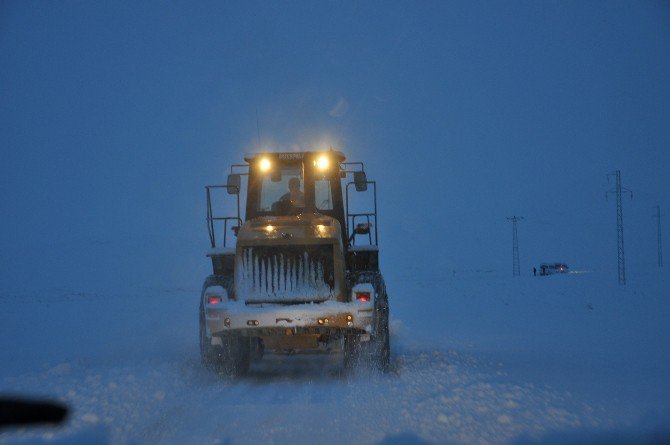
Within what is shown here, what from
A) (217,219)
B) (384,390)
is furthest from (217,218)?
(384,390)

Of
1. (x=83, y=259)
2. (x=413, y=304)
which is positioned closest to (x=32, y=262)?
(x=83, y=259)

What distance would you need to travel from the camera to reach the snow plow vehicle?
28.5ft

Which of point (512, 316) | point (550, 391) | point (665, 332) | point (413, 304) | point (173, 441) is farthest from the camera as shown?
point (413, 304)

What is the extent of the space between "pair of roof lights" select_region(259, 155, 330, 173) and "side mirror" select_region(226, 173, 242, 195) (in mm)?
442

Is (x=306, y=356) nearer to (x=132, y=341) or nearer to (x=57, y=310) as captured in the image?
(x=132, y=341)

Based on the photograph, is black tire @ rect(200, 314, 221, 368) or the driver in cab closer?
black tire @ rect(200, 314, 221, 368)

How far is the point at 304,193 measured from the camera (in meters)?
10.3

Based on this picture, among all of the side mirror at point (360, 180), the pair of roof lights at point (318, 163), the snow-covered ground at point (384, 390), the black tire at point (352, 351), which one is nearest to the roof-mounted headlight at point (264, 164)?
the pair of roof lights at point (318, 163)

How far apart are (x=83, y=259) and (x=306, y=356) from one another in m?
90.8

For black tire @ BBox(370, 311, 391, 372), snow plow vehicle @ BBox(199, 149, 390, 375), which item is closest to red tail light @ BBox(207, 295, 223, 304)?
snow plow vehicle @ BBox(199, 149, 390, 375)

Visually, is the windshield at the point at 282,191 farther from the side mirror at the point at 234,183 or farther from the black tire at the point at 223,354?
the black tire at the point at 223,354

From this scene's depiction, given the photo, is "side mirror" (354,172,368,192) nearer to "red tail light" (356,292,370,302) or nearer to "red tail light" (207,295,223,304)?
"red tail light" (356,292,370,302)

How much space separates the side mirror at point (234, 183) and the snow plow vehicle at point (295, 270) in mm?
16

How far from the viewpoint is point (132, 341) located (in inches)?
597
